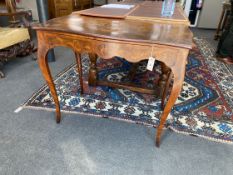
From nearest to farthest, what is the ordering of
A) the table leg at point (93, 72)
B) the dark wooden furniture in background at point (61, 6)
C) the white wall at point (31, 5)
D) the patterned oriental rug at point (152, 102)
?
the patterned oriental rug at point (152, 102) → the table leg at point (93, 72) → the white wall at point (31, 5) → the dark wooden furniture in background at point (61, 6)

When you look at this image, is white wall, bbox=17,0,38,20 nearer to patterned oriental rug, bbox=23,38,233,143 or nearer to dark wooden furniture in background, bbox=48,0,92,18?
dark wooden furniture in background, bbox=48,0,92,18

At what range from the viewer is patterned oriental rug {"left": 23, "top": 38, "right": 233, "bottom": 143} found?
1417 millimetres

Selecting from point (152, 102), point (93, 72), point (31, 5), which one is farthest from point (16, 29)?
point (31, 5)

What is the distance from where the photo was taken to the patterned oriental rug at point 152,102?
142 cm

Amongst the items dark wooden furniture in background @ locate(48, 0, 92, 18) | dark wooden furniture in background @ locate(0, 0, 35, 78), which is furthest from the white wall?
dark wooden furniture in background @ locate(0, 0, 35, 78)

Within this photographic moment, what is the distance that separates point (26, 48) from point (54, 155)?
1.87 meters

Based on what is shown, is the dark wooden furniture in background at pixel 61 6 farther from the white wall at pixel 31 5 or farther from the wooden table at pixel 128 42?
the wooden table at pixel 128 42

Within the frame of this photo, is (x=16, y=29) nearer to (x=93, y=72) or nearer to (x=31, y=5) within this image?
(x=93, y=72)

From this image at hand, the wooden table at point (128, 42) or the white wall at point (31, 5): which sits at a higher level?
the wooden table at point (128, 42)

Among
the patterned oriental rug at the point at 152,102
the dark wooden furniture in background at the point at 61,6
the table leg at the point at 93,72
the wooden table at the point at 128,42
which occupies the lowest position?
the patterned oriental rug at the point at 152,102

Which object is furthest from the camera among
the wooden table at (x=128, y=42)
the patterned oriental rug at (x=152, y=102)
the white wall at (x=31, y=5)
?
the white wall at (x=31, y=5)

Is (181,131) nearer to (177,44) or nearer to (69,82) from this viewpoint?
(177,44)

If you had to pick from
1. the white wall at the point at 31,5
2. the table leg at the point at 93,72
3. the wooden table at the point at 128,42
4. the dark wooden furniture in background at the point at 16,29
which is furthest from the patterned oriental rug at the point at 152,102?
the white wall at the point at 31,5

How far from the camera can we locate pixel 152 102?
1662mm
